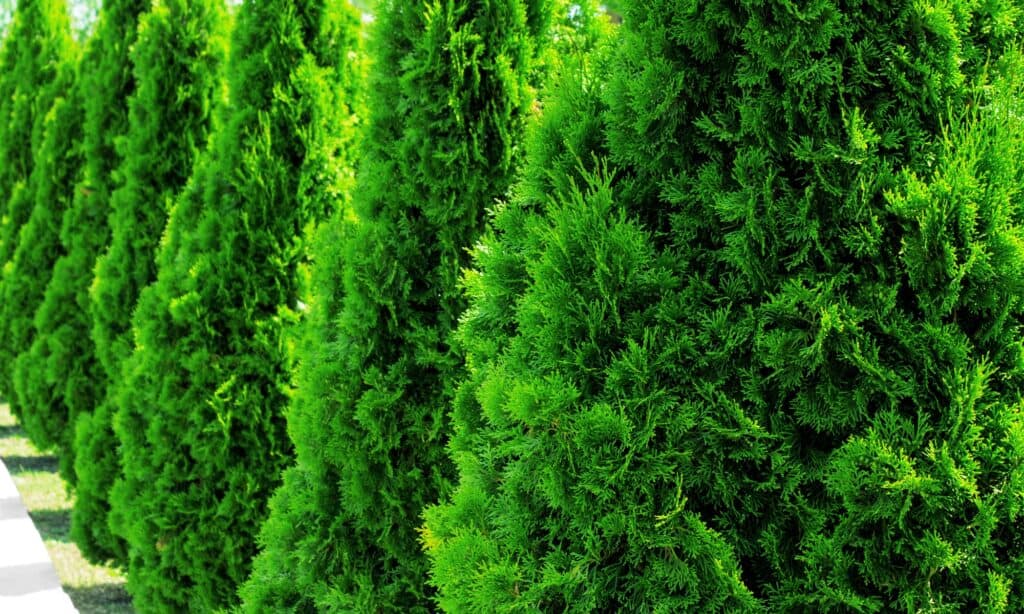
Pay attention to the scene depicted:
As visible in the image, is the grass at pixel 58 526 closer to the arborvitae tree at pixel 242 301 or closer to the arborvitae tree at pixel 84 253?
the arborvitae tree at pixel 84 253

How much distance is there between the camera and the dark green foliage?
3.78 m

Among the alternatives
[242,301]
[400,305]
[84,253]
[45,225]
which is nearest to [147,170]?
[84,253]

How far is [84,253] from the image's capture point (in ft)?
29.6

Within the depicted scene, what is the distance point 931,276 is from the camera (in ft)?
7.50

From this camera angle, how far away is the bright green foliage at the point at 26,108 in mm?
11422

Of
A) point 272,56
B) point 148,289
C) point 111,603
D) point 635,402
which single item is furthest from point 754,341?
point 111,603

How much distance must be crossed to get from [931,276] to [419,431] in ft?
6.82

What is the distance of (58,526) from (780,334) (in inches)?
322

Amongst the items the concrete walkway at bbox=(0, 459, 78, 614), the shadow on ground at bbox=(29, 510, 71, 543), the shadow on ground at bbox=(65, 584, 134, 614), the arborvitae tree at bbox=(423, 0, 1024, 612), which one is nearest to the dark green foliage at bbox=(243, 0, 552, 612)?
the arborvitae tree at bbox=(423, 0, 1024, 612)

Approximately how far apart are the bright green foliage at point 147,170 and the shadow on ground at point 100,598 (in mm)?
275

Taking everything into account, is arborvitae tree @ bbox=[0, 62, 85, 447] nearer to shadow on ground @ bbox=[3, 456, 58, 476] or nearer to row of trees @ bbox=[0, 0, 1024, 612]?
shadow on ground @ bbox=[3, 456, 58, 476]

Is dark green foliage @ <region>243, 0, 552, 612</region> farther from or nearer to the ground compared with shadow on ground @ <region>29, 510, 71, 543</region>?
farther from the ground

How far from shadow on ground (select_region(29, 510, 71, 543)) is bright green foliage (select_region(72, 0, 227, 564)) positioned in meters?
1.47

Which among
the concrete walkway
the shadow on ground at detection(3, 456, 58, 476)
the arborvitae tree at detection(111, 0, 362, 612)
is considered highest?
the arborvitae tree at detection(111, 0, 362, 612)
